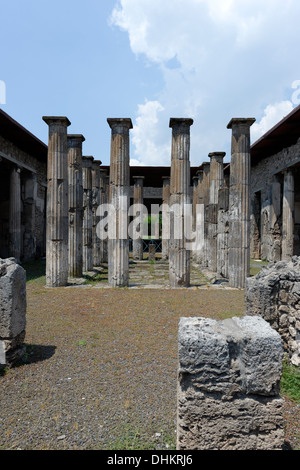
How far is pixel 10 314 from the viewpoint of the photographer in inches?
155

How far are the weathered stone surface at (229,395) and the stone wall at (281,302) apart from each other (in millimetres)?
1989

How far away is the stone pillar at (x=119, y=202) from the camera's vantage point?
382 inches

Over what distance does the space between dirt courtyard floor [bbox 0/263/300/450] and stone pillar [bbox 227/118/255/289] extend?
2.86 m

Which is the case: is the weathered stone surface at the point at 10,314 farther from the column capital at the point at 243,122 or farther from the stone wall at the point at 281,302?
the column capital at the point at 243,122

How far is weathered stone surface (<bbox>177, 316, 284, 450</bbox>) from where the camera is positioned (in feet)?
7.06

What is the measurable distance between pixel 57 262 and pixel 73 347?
5.37 metres

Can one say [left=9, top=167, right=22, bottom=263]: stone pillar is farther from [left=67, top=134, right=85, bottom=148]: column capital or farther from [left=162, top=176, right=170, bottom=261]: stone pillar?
[left=162, top=176, right=170, bottom=261]: stone pillar

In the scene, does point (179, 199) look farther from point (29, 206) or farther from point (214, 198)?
point (29, 206)

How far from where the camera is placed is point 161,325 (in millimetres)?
5684

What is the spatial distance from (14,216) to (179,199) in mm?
8221

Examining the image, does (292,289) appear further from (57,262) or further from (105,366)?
(57,262)
